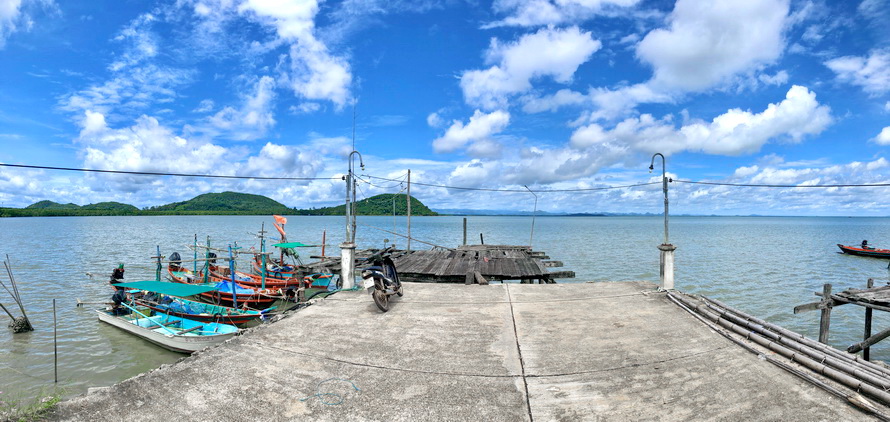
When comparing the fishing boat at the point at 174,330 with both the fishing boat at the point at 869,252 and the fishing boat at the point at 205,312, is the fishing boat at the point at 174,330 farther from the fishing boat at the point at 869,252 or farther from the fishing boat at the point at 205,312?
the fishing boat at the point at 869,252

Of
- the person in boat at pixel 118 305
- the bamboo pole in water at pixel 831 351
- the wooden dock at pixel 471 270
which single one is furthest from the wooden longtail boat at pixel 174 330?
the bamboo pole in water at pixel 831 351

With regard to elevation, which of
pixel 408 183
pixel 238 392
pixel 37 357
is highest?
pixel 408 183

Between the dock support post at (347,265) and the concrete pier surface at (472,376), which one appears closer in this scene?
the concrete pier surface at (472,376)

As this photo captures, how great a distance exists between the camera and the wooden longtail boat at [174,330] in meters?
Answer: 13.4

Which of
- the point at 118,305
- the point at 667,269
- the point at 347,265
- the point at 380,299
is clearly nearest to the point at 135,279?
the point at 118,305

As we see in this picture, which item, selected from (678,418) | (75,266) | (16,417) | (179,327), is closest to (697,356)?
(678,418)

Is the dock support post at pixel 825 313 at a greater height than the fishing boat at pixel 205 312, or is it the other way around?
the dock support post at pixel 825 313

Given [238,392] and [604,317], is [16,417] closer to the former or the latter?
[238,392]

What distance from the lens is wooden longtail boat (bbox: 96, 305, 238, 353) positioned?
13438 millimetres

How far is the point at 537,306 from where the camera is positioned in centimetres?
912

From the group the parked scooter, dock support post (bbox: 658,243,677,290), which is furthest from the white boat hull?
dock support post (bbox: 658,243,677,290)

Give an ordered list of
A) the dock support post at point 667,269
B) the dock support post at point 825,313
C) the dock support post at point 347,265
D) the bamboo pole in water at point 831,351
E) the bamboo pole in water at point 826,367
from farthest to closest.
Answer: the dock support post at point 825,313 < the dock support post at point 347,265 < the dock support post at point 667,269 < the bamboo pole in water at point 831,351 < the bamboo pole in water at point 826,367

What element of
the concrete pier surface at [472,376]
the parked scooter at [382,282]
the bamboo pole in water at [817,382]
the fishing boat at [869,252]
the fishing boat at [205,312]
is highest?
the parked scooter at [382,282]

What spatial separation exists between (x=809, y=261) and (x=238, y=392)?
48.2 m
